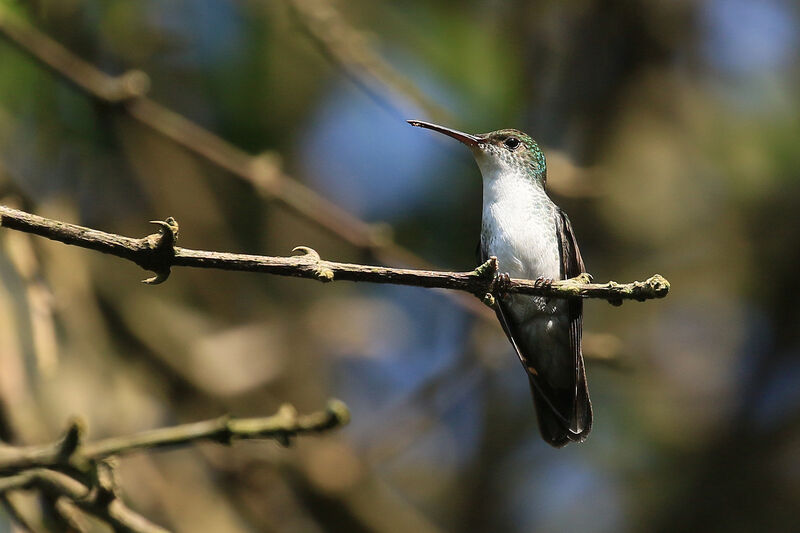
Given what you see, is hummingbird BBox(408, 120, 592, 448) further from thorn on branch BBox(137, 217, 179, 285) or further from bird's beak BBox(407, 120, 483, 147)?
thorn on branch BBox(137, 217, 179, 285)

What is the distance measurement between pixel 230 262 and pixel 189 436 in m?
0.72

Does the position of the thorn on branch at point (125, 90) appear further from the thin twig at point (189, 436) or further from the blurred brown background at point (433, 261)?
the thin twig at point (189, 436)

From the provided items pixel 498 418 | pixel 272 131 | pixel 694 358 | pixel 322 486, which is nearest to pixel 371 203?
pixel 272 131

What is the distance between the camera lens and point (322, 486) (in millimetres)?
3984

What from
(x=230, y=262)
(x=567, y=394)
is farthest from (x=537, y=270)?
(x=230, y=262)

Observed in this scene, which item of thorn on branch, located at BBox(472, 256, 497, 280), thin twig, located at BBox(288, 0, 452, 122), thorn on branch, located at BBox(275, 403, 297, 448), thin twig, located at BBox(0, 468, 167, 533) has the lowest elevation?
thin twig, located at BBox(0, 468, 167, 533)

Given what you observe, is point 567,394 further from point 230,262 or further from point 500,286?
point 230,262

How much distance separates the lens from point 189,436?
6.30ft

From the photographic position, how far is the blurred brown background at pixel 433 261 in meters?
3.71

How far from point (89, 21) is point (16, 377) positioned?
2.04m

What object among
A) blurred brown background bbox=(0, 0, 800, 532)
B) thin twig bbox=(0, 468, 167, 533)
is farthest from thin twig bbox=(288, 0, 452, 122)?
thin twig bbox=(0, 468, 167, 533)

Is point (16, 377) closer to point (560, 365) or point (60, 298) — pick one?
point (60, 298)

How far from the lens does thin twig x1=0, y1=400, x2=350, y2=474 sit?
1.80m

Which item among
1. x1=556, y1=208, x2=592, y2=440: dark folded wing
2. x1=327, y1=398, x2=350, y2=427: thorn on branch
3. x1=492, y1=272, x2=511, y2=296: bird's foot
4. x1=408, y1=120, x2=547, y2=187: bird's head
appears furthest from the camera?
x1=408, y1=120, x2=547, y2=187: bird's head
